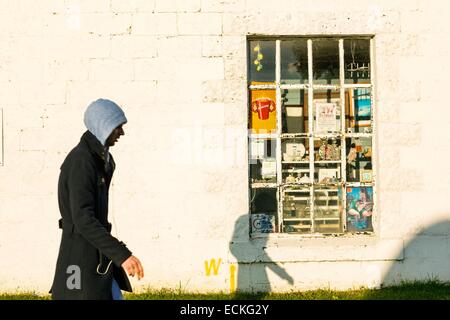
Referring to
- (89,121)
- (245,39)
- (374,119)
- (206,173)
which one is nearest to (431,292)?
(374,119)

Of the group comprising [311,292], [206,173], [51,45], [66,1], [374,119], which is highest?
[66,1]

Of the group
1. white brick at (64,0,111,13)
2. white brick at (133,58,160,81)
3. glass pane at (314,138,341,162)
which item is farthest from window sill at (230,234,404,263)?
white brick at (64,0,111,13)

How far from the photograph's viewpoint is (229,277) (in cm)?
707

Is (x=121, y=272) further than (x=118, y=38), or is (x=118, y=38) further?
(x=118, y=38)

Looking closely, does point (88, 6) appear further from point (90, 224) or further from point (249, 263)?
point (90, 224)

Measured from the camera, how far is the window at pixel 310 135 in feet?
24.0

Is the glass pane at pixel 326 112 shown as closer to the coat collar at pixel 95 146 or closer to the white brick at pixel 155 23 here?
the white brick at pixel 155 23

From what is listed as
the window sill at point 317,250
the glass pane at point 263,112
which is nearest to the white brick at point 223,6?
the glass pane at point 263,112

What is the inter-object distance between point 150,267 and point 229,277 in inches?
32.5

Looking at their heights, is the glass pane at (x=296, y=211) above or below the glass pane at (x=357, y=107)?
below

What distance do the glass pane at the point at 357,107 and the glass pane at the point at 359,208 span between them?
2.18 feet

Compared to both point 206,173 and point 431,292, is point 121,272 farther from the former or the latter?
point 431,292

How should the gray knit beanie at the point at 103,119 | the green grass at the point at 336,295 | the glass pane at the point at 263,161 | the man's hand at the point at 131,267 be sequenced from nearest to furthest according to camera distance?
the man's hand at the point at 131,267 → the gray knit beanie at the point at 103,119 → the green grass at the point at 336,295 → the glass pane at the point at 263,161

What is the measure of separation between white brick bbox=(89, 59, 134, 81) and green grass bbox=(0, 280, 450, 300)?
2253mm
